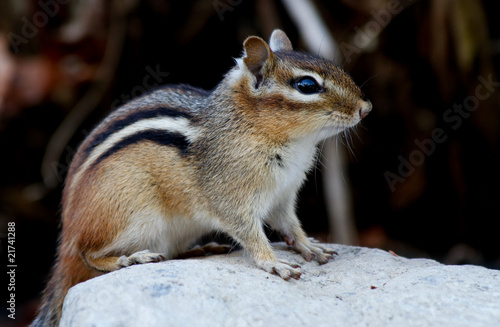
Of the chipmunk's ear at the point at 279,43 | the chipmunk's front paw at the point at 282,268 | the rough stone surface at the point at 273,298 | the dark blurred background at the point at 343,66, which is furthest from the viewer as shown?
the dark blurred background at the point at 343,66

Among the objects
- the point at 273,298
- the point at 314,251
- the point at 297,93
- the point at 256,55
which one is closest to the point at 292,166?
the point at 297,93

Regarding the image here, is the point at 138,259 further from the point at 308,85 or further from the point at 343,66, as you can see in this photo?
the point at 343,66

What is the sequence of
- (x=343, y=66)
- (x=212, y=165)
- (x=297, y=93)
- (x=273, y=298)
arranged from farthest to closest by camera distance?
(x=343, y=66) → (x=212, y=165) → (x=297, y=93) → (x=273, y=298)

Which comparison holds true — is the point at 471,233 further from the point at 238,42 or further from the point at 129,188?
the point at 129,188

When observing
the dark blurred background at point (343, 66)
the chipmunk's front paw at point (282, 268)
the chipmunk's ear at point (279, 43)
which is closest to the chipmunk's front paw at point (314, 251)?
the chipmunk's front paw at point (282, 268)

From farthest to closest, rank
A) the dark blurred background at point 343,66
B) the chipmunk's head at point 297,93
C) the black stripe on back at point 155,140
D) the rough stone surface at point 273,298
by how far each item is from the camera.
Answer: the dark blurred background at point 343,66, the black stripe on back at point 155,140, the chipmunk's head at point 297,93, the rough stone surface at point 273,298

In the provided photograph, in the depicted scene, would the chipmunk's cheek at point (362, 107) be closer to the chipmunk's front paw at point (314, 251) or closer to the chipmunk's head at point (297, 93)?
the chipmunk's head at point (297, 93)
